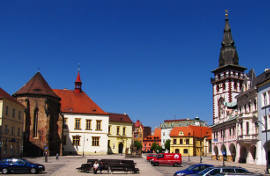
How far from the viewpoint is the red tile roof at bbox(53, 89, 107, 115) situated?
237 feet

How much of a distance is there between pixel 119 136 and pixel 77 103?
1506 centimetres

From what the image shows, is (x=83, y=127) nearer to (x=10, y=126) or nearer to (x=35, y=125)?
(x=35, y=125)

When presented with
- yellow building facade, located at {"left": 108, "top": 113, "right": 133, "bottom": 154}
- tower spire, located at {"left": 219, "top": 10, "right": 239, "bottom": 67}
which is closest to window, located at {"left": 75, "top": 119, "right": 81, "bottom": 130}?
yellow building facade, located at {"left": 108, "top": 113, "right": 133, "bottom": 154}

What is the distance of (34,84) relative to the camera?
5988cm

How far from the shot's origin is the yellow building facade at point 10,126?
45.0m

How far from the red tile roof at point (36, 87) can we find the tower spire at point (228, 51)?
1477 inches

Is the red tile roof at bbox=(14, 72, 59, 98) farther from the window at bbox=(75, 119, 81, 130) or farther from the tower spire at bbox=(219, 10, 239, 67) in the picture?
the tower spire at bbox=(219, 10, 239, 67)

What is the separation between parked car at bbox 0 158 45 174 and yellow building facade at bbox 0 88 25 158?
15863mm

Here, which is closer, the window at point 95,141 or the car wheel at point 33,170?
the car wheel at point 33,170

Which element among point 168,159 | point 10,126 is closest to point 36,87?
point 10,126

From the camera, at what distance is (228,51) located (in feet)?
247

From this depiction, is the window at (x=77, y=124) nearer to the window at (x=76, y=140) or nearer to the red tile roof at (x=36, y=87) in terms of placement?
the window at (x=76, y=140)

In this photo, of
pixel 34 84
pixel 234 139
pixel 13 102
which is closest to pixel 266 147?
pixel 234 139

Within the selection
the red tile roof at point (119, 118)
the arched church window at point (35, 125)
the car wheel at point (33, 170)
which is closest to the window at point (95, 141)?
the red tile roof at point (119, 118)
